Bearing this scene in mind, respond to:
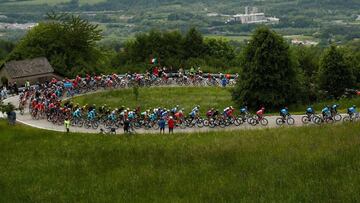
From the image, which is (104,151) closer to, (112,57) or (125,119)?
(125,119)

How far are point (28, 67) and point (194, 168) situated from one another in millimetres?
46867

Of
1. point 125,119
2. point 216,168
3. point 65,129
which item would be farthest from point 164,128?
point 216,168

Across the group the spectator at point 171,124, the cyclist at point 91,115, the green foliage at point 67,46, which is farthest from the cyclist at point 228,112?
the green foliage at point 67,46

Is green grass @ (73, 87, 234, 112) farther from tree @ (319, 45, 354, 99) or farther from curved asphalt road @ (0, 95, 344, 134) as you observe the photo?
tree @ (319, 45, 354, 99)

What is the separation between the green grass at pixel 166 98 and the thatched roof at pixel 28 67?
11900mm

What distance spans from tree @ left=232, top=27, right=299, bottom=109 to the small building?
27.2m

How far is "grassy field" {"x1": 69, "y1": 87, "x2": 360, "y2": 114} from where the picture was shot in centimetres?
5289

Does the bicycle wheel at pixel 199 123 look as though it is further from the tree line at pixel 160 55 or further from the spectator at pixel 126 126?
the tree line at pixel 160 55

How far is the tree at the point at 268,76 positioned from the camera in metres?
49.1

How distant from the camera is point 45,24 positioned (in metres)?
77.4

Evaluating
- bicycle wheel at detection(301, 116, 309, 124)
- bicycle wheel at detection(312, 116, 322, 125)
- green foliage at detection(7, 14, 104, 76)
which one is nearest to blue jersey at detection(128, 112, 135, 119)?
bicycle wheel at detection(301, 116, 309, 124)

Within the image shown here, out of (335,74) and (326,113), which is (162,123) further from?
(335,74)

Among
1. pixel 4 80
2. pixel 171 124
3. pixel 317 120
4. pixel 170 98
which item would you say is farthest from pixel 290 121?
pixel 4 80

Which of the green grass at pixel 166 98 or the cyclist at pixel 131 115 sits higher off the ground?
the cyclist at pixel 131 115
